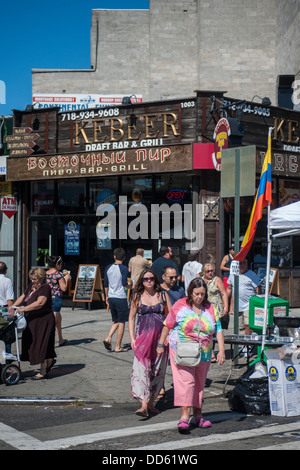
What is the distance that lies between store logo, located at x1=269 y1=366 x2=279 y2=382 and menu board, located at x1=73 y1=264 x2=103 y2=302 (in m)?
9.81

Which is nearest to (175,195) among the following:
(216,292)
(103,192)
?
(103,192)

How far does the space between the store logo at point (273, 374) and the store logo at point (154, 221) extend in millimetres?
8436

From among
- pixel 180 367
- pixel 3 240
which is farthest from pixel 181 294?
pixel 3 240

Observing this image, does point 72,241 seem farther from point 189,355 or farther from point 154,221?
point 189,355

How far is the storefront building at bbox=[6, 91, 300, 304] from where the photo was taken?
15664 millimetres

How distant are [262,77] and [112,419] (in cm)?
2250

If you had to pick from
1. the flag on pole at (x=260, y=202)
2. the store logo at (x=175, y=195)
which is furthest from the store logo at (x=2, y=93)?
the flag on pole at (x=260, y=202)

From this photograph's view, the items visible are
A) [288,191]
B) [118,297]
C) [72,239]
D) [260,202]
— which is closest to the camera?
[260,202]

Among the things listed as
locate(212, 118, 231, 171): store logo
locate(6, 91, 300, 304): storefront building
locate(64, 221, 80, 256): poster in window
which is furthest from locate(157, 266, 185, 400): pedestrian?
locate(64, 221, 80, 256): poster in window

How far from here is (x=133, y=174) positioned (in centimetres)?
1673

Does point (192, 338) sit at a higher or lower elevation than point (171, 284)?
lower

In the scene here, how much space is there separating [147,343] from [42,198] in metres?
11.6

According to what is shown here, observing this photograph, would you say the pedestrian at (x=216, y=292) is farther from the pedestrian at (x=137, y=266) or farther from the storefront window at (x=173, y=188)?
the storefront window at (x=173, y=188)

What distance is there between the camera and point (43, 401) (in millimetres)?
7922
